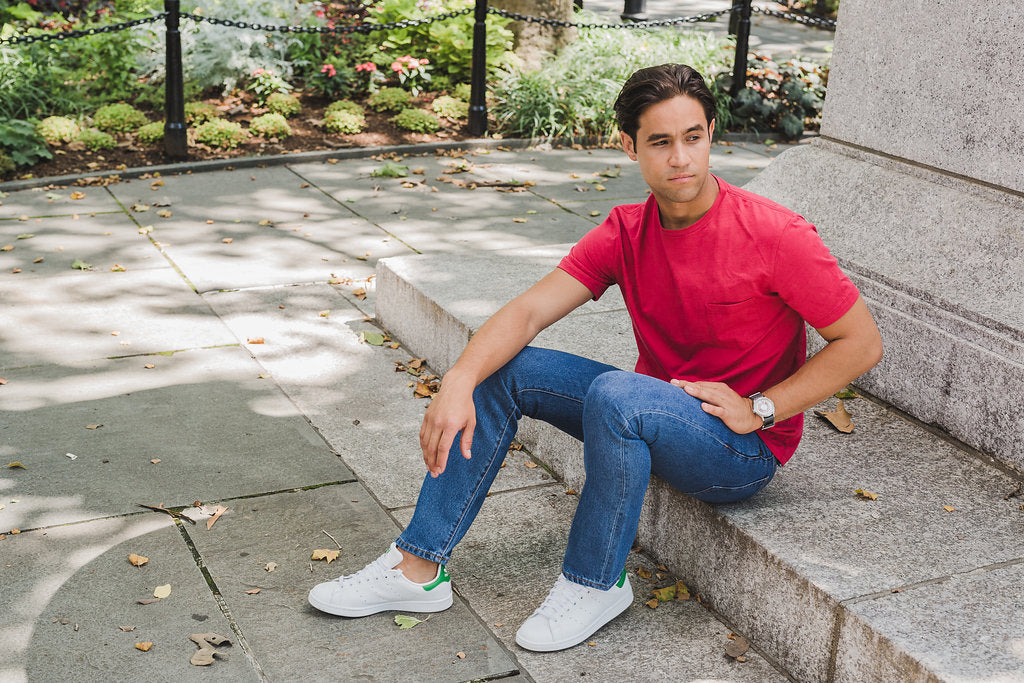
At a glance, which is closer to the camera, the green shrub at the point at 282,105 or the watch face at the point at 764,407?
the watch face at the point at 764,407

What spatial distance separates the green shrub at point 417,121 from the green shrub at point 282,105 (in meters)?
0.87

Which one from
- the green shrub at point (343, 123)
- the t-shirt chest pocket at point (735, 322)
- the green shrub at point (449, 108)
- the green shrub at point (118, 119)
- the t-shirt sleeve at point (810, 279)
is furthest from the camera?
the green shrub at point (449, 108)

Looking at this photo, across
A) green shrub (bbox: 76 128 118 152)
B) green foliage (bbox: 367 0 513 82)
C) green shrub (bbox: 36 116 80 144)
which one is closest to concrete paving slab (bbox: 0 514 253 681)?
green shrub (bbox: 76 128 118 152)

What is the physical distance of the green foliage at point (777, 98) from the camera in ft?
31.6

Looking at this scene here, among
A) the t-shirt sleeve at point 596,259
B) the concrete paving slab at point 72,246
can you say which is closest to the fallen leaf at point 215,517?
the t-shirt sleeve at point 596,259

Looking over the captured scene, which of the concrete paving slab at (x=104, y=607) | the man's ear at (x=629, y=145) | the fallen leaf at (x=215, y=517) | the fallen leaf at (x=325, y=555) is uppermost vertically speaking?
the man's ear at (x=629, y=145)

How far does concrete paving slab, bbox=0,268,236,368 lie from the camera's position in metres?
4.69

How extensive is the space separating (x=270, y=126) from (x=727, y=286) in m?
6.39

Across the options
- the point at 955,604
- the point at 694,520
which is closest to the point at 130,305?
the point at 694,520

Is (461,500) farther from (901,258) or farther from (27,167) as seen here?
(27,167)

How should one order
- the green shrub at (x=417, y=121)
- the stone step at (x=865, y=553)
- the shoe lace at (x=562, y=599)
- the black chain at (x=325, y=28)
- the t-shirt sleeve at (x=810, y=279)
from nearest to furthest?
the stone step at (x=865, y=553)
the t-shirt sleeve at (x=810, y=279)
the shoe lace at (x=562, y=599)
the black chain at (x=325, y=28)
the green shrub at (x=417, y=121)

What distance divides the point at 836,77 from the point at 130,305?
11.2 feet

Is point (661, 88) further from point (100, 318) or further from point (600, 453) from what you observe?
point (100, 318)

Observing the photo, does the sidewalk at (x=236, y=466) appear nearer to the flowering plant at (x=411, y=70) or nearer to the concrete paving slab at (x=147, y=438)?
the concrete paving slab at (x=147, y=438)
